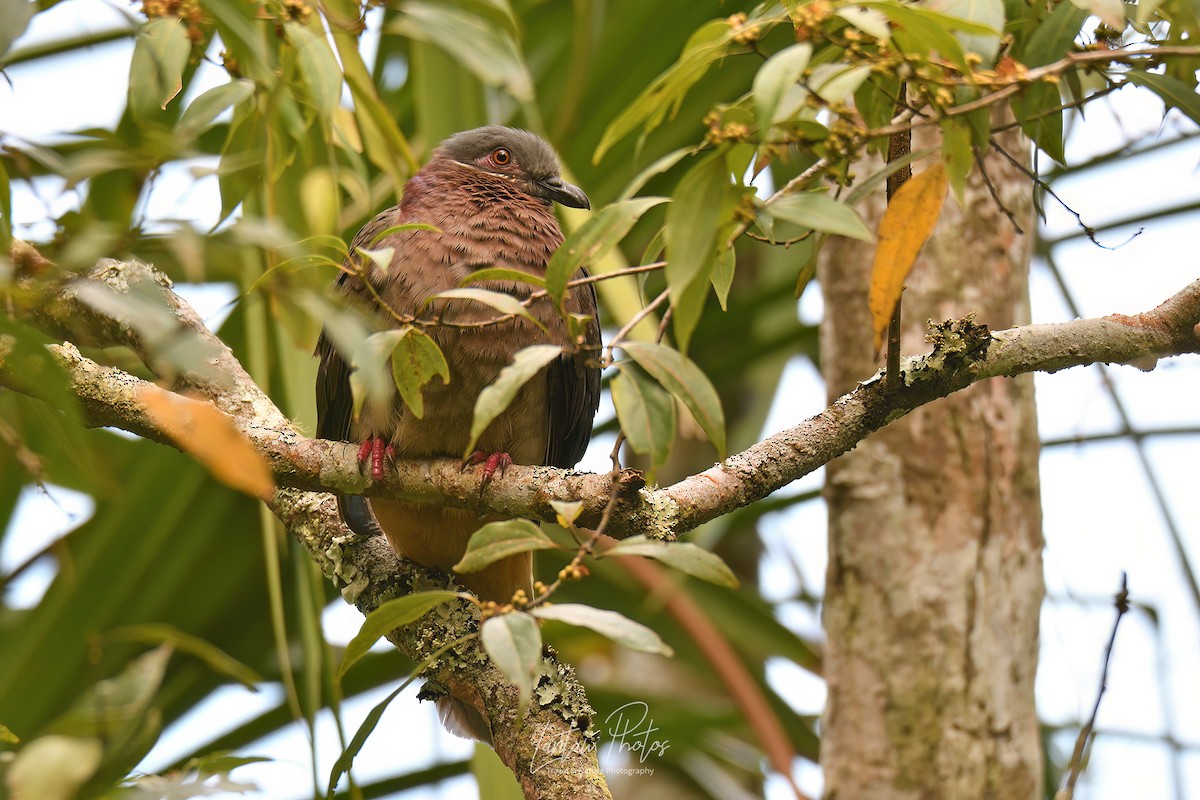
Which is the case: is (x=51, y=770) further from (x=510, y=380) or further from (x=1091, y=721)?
(x=1091, y=721)

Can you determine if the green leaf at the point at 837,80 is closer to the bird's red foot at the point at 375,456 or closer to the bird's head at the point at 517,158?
the bird's red foot at the point at 375,456

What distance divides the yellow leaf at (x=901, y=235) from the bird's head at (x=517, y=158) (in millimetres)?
1816

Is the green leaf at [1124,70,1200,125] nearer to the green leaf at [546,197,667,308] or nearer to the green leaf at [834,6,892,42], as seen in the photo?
the green leaf at [834,6,892,42]

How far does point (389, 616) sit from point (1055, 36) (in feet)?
3.74

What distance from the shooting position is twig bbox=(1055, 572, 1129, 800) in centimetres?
182

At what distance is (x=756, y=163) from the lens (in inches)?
58.9

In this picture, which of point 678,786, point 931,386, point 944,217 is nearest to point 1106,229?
point 944,217

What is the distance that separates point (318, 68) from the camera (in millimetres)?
1470

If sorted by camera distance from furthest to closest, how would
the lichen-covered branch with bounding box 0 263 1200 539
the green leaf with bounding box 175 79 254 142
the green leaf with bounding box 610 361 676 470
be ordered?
the lichen-covered branch with bounding box 0 263 1200 539
the green leaf with bounding box 175 79 254 142
the green leaf with bounding box 610 361 676 470

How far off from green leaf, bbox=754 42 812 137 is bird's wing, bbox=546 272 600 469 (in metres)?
1.48

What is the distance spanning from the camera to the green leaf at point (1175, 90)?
4.74 ft

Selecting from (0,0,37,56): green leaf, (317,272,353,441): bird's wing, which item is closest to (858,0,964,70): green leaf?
(0,0,37,56): green leaf

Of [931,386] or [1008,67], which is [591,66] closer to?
[931,386]

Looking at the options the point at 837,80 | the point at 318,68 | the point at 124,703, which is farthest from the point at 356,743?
the point at 837,80
